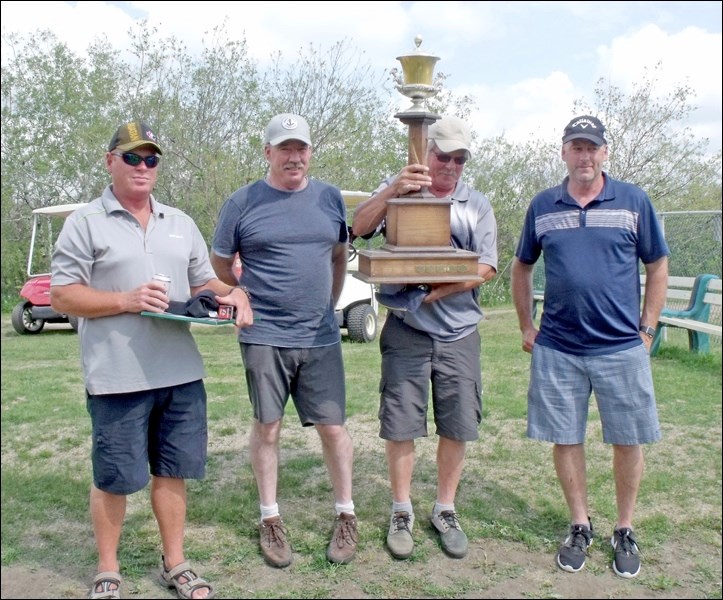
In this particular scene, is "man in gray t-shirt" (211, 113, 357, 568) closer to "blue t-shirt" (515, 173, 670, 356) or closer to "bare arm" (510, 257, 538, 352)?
"bare arm" (510, 257, 538, 352)

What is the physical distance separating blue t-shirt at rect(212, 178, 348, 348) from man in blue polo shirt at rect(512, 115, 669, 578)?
1.11 m

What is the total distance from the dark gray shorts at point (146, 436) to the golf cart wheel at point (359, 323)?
8.06 m

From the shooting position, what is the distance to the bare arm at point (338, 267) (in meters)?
3.83

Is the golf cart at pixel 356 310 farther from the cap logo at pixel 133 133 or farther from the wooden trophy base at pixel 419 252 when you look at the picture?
the cap logo at pixel 133 133

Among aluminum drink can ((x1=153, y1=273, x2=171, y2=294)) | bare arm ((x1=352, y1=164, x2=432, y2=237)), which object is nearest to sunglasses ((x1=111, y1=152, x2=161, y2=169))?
Result: aluminum drink can ((x1=153, y1=273, x2=171, y2=294))

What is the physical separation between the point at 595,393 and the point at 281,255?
5.41ft

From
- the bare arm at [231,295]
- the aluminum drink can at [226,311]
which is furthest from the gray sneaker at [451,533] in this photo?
the aluminum drink can at [226,311]

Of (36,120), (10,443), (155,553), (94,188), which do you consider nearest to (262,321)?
(155,553)

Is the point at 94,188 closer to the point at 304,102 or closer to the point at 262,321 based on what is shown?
the point at 304,102

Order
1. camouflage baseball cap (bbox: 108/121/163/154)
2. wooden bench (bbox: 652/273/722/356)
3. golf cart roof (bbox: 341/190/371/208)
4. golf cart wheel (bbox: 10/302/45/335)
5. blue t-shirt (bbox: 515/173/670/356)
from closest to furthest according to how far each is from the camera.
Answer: camouflage baseball cap (bbox: 108/121/163/154), blue t-shirt (bbox: 515/173/670/356), wooden bench (bbox: 652/273/722/356), golf cart roof (bbox: 341/190/371/208), golf cart wheel (bbox: 10/302/45/335)

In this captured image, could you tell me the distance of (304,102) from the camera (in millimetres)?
17609

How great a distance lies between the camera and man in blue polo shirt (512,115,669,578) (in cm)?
343

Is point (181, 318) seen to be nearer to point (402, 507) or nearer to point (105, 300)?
point (105, 300)

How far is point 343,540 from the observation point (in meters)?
3.69
